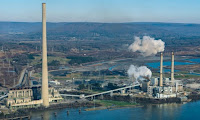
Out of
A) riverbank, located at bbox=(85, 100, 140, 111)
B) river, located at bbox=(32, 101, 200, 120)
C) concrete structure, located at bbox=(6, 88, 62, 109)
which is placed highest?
concrete structure, located at bbox=(6, 88, 62, 109)

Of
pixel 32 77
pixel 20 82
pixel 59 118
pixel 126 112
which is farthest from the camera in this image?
pixel 32 77

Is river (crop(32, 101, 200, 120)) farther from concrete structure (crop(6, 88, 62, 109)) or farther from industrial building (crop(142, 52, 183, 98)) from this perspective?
industrial building (crop(142, 52, 183, 98))

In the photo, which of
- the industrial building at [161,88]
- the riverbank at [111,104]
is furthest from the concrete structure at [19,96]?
the industrial building at [161,88]

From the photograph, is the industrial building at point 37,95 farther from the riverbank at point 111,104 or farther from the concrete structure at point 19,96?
the riverbank at point 111,104

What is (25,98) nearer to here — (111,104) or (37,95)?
(37,95)

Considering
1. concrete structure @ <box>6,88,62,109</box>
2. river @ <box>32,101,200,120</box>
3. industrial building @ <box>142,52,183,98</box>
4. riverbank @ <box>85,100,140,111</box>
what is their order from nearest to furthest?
river @ <box>32,101,200,120</box> < concrete structure @ <box>6,88,62,109</box> < riverbank @ <box>85,100,140,111</box> < industrial building @ <box>142,52,183,98</box>

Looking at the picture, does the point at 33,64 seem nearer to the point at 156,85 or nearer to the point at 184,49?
the point at 156,85

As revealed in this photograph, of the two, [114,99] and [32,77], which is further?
[32,77]

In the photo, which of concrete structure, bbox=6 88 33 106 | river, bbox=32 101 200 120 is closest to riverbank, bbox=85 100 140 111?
river, bbox=32 101 200 120

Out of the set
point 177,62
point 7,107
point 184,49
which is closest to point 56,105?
point 7,107
